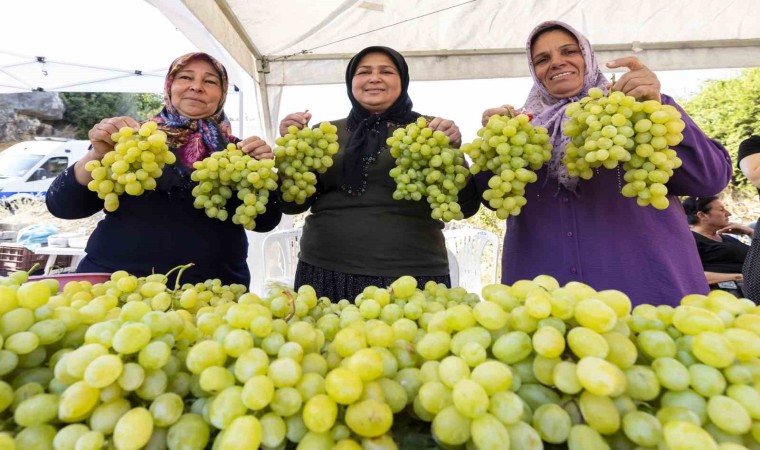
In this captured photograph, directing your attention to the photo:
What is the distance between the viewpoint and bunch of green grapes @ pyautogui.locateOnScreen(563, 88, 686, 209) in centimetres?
97

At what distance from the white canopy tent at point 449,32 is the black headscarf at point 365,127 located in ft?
3.83

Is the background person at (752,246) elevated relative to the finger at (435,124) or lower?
lower

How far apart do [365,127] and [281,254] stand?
179cm

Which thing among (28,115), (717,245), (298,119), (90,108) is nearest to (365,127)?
(298,119)

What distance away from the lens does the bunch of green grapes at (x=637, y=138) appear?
0.97 m

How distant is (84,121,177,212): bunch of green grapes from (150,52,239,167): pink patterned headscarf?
40 centimetres

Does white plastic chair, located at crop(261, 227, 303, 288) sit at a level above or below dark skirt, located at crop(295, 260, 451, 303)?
below

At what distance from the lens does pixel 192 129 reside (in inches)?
64.0

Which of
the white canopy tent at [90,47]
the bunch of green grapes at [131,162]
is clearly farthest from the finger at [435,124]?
the white canopy tent at [90,47]

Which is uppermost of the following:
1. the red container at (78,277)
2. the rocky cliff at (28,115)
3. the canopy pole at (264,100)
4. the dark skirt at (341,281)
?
the rocky cliff at (28,115)

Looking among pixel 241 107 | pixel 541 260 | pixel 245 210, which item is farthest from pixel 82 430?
pixel 241 107

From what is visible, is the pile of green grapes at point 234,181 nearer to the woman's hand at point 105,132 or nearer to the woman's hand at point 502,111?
the woman's hand at point 105,132

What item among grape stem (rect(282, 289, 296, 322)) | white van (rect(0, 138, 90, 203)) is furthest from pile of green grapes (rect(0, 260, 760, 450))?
white van (rect(0, 138, 90, 203))

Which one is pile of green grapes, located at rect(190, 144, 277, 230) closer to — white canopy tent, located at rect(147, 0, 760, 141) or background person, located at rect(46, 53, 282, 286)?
background person, located at rect(46, 53, 282, 286)
